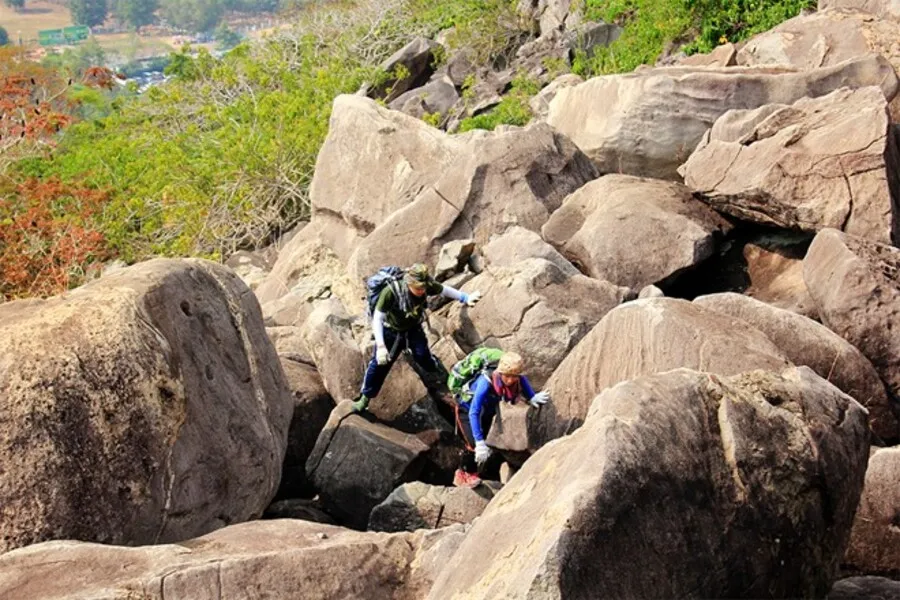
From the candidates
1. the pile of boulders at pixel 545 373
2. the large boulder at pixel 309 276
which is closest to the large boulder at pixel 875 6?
the pile of boulders at pixel 545 373

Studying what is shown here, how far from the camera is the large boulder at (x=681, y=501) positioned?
7141mm

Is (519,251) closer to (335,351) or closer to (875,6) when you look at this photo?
(335,351)

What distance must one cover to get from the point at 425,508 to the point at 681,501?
487 centimetres

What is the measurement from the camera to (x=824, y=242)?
14.2 metres

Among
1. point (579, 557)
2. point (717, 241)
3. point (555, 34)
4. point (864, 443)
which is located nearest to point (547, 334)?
point (717, 241)

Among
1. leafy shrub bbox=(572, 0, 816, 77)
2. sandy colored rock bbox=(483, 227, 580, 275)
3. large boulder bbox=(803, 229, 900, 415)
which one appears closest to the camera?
large boulder bbox=(803, 229, 900, 415)

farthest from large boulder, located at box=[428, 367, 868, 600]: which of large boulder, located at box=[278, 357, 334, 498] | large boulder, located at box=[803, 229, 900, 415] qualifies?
large boulder, located at box=[278, 357, 334, 498]

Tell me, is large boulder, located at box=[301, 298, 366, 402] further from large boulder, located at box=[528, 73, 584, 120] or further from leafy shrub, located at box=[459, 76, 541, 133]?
leafy shrub, located at box=[459, 76, 541, 133]

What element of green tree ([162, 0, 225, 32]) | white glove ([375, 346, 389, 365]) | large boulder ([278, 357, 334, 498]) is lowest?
green tree ([162, 0, 225, 32])

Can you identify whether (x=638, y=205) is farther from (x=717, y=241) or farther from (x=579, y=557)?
(x=579, y=557)

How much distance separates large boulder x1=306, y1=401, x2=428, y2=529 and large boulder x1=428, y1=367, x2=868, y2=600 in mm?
4985

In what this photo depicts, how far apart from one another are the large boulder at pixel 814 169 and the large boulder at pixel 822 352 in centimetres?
258

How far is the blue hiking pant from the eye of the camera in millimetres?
13891

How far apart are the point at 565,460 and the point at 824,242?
24.9 feet
